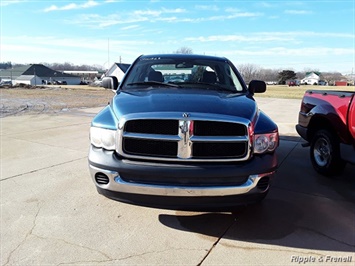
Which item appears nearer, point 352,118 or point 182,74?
point 352,118

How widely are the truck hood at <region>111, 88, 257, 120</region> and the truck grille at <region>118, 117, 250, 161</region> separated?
0.45 feet

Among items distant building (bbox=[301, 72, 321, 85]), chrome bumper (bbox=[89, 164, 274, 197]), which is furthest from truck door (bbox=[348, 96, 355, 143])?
distant building (bbox=[301, 72, 321, 85])

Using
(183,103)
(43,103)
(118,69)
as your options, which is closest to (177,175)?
(183,103)

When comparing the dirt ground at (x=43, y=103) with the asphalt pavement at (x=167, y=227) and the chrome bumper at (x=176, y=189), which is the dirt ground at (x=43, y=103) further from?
the chrome bumper at (x=176, y=189)

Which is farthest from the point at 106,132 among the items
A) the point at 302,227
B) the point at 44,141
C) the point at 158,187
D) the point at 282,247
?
the point at 44,141

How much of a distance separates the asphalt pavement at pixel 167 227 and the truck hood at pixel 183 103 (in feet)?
3.31

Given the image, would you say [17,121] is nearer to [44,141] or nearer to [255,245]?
[44,141]

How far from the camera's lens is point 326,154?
16.4 feet

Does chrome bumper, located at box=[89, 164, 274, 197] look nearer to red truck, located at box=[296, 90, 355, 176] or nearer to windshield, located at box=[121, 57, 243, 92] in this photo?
windshield, located at box=[121, 57, 243, 92]

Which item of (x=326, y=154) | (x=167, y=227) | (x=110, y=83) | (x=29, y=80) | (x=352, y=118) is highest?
(x=110, y=83)

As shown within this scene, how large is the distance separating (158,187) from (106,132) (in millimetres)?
756

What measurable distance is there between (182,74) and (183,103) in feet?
5.54

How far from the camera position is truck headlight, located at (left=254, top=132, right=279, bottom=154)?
9.85 ft

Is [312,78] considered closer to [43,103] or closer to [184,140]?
[43,103]
